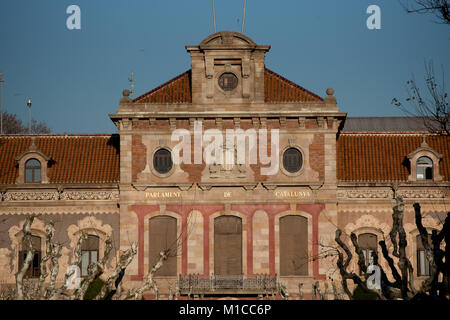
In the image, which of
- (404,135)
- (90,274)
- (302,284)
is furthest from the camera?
(404,135)

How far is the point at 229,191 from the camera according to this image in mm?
47312

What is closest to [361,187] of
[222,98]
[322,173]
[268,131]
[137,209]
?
[322,173]

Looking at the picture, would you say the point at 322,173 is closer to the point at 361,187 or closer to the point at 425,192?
the point at 361,187

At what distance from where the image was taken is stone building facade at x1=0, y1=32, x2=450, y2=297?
46.9 m

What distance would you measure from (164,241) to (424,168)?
48.3 feet

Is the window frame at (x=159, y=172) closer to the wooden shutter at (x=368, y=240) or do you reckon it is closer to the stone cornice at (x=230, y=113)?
the stone cornice at (x=230, y=113)

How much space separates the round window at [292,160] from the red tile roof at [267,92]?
2770mm

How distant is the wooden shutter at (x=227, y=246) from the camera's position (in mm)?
46938

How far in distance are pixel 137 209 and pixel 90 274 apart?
15.9m

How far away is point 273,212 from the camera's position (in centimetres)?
4712

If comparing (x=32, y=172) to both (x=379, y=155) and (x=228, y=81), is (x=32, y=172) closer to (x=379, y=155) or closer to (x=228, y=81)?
(x=228, y=81)

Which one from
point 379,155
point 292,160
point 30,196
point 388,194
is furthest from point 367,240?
point 30,196

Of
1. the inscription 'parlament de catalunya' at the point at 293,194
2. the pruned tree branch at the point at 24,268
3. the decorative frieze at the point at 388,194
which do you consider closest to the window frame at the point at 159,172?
the inscription 'parlament de catalunya' at the point at 293,194

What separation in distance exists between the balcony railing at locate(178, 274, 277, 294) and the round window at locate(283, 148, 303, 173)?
5742mm
